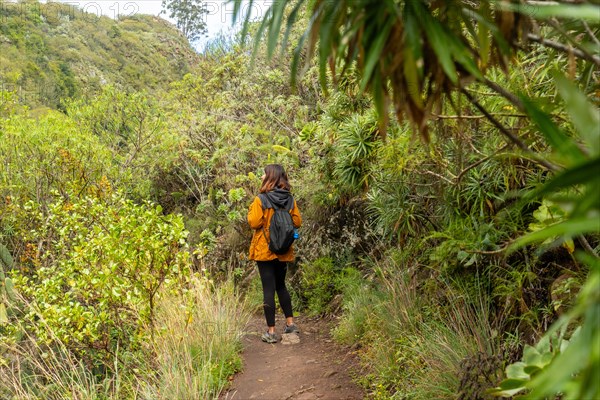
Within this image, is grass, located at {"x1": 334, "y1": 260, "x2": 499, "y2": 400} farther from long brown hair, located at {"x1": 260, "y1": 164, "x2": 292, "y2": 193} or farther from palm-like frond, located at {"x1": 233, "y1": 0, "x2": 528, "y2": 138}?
palm-like frond, located at {"x1": 233, "y1": 0, "x2": 528, "y2": 138}

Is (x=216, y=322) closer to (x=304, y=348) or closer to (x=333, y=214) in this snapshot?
(x=304, y=348)

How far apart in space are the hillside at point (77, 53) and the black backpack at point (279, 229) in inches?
1110

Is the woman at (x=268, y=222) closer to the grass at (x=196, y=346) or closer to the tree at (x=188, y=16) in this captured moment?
the grass at (x=196, y=346)

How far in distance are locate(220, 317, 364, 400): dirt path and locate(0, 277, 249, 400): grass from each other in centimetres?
22

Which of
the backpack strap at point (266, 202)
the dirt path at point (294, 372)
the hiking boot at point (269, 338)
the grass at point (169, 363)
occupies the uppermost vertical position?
the backpack strap at point (266, 202)

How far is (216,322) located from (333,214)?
3966mm

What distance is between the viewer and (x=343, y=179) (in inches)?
254

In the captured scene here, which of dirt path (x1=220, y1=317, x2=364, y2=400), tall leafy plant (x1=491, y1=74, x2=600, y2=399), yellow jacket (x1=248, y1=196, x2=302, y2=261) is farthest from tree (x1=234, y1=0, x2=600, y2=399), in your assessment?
yellow jacket (x1=248, y1=196, x2=302, y2=261)

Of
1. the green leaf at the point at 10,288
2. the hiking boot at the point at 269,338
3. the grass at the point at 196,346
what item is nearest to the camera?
the grass at the point at 196,346

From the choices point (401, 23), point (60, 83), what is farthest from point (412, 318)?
point (60, 83)

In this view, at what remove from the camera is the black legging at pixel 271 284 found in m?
6.43

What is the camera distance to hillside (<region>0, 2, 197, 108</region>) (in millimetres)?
36281

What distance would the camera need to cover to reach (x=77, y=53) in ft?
143

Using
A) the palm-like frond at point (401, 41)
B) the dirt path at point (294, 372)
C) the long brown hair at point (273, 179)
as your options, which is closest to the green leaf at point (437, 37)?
the palm-like frond at point (401, 41)
